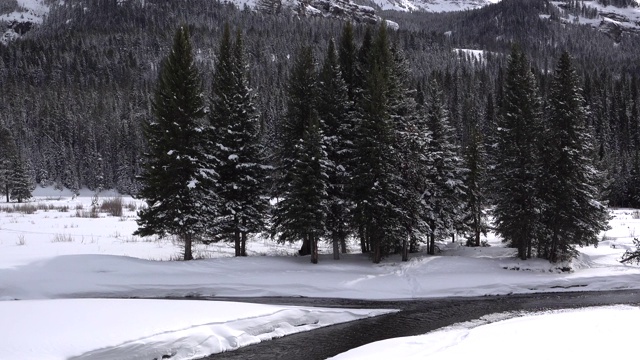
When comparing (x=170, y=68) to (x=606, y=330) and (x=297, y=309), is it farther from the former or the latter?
(x=606, y=330)

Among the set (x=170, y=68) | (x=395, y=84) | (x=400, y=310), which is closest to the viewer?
(x=400, y=310)

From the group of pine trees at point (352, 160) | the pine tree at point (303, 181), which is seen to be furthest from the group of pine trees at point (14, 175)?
the pine tree at point (303, 181)

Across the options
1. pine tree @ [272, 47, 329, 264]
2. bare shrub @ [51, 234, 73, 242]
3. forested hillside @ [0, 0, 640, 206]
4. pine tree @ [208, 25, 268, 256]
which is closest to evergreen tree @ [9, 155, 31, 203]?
forested hillside @ [0, 0, 640, 206]

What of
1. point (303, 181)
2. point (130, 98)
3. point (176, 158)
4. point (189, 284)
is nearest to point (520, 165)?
point (303, 181)

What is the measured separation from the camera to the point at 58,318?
47.9 ft

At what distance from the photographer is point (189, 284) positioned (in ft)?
72.9

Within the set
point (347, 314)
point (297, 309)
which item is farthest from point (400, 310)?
point (297, 309)

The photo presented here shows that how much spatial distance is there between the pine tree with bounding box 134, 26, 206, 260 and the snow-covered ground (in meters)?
2.46

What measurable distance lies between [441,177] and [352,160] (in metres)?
6.74

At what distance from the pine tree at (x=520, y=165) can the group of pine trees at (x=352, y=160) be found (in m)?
0.07

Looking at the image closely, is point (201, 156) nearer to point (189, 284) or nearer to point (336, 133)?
point (189, 284)

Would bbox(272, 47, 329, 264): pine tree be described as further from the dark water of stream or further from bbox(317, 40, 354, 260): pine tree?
the dark water of stream

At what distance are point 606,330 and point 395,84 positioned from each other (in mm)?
19023

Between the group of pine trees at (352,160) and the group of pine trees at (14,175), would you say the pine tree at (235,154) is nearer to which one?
the group of pine trees at (352,160)
